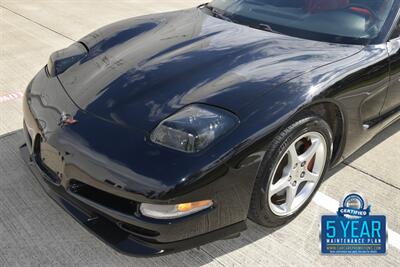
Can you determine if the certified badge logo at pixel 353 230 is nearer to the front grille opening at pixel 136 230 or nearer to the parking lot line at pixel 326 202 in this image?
the parking lot line at pixel 326 202

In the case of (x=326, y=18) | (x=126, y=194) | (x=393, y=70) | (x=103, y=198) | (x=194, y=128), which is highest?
(x=326, y=18)

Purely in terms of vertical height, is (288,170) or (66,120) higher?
(66,120)

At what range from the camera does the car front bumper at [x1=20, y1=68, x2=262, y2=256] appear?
198cm

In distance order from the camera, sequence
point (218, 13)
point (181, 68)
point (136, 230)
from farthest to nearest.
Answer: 1. point (218, 13)
2. point (181, 68)
3. point (136, 230)

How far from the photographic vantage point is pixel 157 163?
196cm

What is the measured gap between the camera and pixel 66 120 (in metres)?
2.29

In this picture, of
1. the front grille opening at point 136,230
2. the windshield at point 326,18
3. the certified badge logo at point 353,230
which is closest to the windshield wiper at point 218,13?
the windshield at point 326,18

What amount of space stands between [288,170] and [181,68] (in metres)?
0.88

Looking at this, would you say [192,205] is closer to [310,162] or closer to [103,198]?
[103,198]

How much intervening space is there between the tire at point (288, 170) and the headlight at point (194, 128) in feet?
0.92

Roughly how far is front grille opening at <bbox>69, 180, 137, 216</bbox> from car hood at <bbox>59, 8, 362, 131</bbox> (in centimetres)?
37

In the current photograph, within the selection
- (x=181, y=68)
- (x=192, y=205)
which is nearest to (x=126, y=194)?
(x=192, y=205)

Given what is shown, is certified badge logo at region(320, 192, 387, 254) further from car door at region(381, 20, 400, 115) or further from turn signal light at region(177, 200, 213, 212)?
turn signal light at region(177, 200, 213, 212)

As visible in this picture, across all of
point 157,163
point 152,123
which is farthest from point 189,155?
point 152,123
